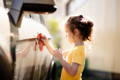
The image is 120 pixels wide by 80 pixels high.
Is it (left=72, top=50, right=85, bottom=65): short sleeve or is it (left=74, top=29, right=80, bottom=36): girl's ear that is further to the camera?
(left=74, top=29, right=80, bottom=36): girl's ear

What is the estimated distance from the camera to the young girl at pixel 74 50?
2.72 meters

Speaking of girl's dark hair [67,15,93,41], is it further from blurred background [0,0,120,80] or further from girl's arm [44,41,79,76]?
blurred background [0,0,120,80]

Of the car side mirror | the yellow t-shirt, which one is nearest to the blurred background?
the yellow t-shirt

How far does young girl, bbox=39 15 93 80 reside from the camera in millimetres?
2721

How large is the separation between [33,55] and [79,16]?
54 cm

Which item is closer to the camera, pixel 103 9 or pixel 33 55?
pixel 33 55

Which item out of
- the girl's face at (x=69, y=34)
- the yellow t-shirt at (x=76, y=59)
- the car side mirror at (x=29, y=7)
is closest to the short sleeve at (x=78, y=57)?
the yellow t-shirt at (x=76, y=59)

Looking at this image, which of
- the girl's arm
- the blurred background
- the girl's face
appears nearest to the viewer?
the girl's arm

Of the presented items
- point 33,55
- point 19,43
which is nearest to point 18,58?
point 19,43

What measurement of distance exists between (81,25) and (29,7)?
31.5 inches

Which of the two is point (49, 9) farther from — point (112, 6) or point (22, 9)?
point (112, 6)

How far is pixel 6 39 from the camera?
89.6 inches

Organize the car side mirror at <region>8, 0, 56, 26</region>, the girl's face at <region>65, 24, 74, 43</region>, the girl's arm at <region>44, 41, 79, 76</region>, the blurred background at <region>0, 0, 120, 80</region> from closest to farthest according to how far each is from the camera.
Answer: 1. the car side mirror at <region>8, 0, 56, 26</region>
2. the girl's arm at <region>44, 41, 79, 76</region>
3. the girl's face at <region>65, 24, 74, 43</region>
4. the blurred background at <region>0, 0, 120, 80</region>

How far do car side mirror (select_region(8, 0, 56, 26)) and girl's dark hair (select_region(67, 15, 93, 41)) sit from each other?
2.07 feet
